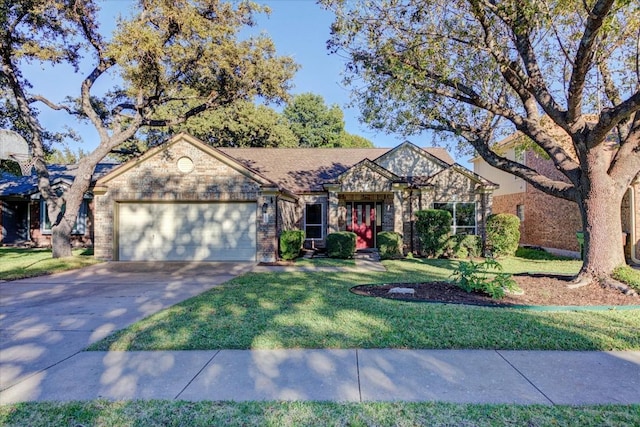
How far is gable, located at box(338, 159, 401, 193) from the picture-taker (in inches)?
A: 642

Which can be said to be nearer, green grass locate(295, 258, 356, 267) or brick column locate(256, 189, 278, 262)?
green grass locate(295, 258, 356, 267)

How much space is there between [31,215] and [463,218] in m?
22.9

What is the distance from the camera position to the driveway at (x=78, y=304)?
4.71 meters

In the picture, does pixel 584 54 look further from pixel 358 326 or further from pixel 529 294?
pixel 358 326

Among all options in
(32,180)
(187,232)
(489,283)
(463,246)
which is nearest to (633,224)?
(463,246)

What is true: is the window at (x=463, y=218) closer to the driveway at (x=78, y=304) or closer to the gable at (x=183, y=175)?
the gable at (x=183, y=175)

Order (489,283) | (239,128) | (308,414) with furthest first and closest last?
(239,128)
(489,283)
(308,414)

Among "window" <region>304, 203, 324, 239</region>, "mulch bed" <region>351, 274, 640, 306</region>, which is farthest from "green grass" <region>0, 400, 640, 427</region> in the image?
A: "window" <region>304, 203, 324, 239</region>

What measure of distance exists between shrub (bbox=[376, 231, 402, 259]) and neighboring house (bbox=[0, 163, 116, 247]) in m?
15.7

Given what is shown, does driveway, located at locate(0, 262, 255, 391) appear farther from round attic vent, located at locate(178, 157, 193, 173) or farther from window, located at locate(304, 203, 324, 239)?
window, located at locate(304, 203, 324, 239)

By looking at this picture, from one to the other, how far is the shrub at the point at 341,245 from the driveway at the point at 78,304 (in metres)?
3.43

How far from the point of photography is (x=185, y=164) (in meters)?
14.2

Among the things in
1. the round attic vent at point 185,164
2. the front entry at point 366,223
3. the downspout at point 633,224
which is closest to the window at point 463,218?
the front entry at point 366,223

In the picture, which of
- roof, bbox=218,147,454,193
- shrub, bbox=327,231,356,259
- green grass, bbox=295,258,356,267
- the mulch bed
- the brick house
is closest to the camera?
the mulch bed
